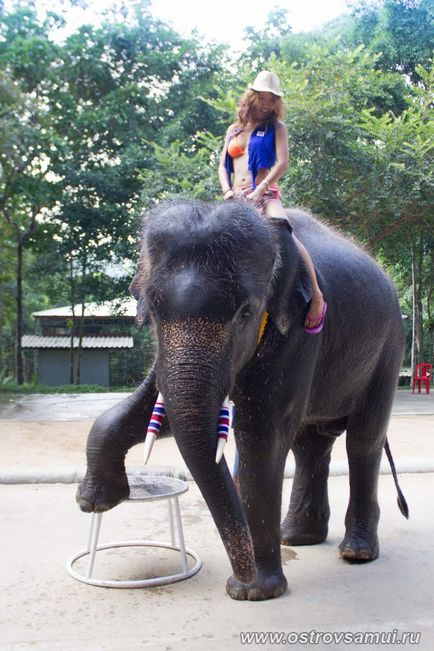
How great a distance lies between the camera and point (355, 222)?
1237 centimetres

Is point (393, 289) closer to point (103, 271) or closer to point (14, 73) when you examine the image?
point (14, 73)

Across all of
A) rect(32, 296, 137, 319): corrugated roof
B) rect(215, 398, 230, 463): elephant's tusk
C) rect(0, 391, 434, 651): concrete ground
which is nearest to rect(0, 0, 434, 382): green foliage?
rect(32, 296, 137, 319): corrugated roof

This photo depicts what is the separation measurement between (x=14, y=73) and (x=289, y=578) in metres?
11.8

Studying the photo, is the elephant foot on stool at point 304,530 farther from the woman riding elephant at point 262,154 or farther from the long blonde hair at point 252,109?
the long blonde hair at point 252,109

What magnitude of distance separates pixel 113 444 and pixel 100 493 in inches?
9.0

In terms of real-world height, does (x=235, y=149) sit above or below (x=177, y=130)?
below

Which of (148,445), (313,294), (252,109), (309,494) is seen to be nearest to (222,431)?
(148,445)

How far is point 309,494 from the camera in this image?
13.1ft

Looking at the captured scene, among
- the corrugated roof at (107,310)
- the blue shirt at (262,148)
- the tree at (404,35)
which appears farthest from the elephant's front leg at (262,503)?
the tree at (404,35)

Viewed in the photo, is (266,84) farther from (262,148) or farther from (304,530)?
(304,530)

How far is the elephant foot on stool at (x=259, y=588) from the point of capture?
9.96 feet

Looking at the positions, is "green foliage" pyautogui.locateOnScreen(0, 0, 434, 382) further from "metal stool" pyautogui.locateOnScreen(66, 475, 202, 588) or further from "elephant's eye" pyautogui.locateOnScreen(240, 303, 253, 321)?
"elephant's eye" pyautogui.locateOnScreen(240, 303, 253, 321)

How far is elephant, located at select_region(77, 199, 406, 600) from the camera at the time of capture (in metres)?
2.36

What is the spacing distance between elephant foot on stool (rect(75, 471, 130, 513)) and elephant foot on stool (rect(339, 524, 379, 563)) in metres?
1.25
